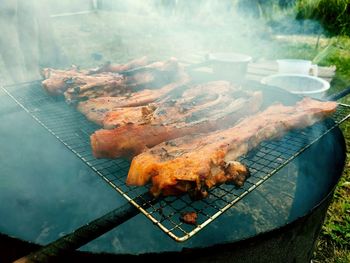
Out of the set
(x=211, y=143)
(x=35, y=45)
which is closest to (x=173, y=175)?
(x=211, y=143)

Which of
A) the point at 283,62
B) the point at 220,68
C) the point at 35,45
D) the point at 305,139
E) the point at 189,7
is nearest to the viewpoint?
the point at 305,139

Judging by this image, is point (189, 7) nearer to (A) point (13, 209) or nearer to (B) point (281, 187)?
(B) point (281, 187)

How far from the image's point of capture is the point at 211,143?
230 centimetres

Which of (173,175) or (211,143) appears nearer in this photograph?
(173,175)

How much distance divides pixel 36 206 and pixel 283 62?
4.77 m

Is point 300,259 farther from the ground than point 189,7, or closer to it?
closer to it

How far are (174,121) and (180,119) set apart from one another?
0.26ft

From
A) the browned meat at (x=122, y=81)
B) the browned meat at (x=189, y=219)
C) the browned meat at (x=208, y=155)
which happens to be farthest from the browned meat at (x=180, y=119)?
the browned meat at (x=189, y=219)

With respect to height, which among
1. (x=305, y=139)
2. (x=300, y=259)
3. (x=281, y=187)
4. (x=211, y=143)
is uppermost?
(x=211, y=143)

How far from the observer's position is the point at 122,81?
371 cm

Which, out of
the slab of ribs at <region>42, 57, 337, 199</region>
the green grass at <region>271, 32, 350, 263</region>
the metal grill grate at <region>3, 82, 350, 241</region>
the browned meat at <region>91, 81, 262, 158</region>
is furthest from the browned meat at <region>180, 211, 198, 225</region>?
the green grass at <region>271, 32, 350, 263</region>

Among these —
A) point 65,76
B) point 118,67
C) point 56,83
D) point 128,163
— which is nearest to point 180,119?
point 128,163

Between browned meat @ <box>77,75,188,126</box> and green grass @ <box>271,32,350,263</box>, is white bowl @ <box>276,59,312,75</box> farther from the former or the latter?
browned meat @ <box>77,75,188,126</box>

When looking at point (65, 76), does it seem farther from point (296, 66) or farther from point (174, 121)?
point (296, 66)
